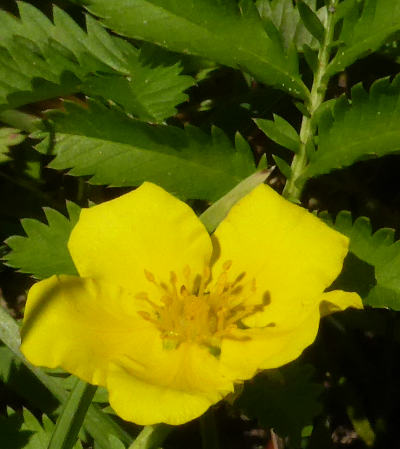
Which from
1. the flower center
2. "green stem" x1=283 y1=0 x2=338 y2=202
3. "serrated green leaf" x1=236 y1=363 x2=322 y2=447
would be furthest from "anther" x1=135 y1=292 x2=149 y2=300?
"green stem" x1=283 y1=0 x2=338 y2=202

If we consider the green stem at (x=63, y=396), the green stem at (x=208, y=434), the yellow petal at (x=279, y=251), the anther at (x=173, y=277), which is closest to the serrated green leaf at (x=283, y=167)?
the yellow petal at (x=279, y=251)

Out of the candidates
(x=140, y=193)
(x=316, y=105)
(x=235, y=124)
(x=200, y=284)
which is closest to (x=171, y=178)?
(x=140, y=193)

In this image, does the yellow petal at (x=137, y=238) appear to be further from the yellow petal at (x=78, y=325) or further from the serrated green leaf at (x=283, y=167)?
the serrated green leaf at (x=283, y=167)

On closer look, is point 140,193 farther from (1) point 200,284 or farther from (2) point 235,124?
(2) point 235,124

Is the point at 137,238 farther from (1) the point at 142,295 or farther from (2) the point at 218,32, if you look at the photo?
(2) the point at 218,32

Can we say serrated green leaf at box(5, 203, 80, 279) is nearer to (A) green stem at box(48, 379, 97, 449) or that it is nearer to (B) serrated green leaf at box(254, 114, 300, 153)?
(A) green stem at box(48, 379, 97, 449)

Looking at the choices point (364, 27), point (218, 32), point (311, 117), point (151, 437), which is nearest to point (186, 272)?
point (151, 437)

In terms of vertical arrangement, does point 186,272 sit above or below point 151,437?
above
